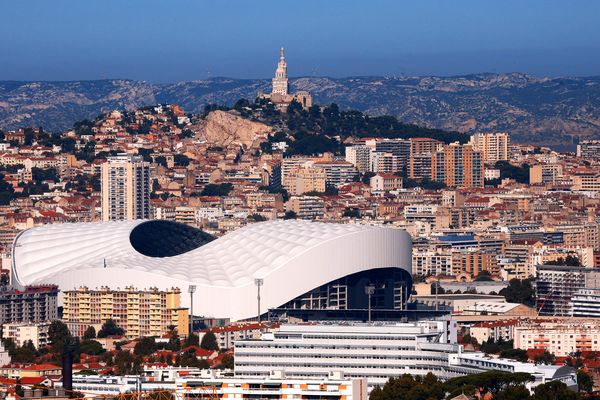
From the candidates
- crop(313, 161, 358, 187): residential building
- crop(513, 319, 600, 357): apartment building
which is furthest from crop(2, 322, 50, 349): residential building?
crop(313, 161, 358, 187): residential building

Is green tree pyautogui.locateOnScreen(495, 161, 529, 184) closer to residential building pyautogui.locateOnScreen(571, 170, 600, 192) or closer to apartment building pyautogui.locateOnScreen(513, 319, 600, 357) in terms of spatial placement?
residential building pyautogui.locateOnScreen(571, 170, 600, 192)

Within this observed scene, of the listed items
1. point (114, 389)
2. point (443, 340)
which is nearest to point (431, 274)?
point (443, 340)

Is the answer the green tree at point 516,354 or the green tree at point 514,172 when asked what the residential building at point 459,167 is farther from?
the green tree at point 516,354

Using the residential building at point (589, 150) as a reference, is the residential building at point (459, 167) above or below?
below

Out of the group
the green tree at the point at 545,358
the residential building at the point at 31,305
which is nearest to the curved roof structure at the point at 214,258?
the residential building at the point at 31,305

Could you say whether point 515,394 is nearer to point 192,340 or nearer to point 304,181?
point 192,340

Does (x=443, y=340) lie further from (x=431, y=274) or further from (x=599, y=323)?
(x=431, y=274)

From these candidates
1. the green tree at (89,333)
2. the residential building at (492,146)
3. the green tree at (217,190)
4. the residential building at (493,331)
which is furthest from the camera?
the residential building at (492,146)
